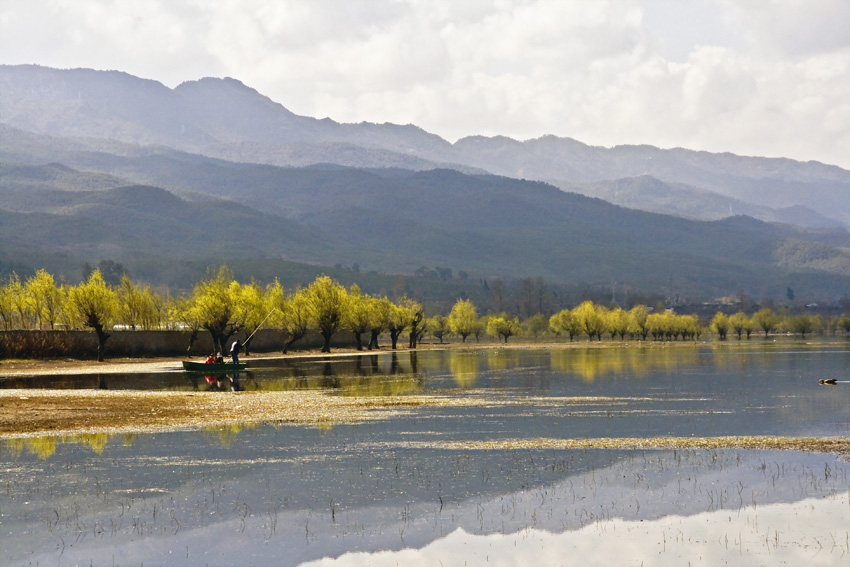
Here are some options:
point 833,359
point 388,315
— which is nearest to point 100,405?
point 833,359

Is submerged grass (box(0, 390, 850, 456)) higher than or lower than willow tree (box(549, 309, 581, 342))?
lower

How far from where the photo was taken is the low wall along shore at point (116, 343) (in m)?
84.9

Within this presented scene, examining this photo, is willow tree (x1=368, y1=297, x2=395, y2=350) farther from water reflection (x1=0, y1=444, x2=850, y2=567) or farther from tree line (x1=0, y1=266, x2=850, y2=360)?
water reflection (x1=0, y1=444, x2=850, y2=567)

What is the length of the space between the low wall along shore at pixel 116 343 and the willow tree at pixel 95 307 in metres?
2.24

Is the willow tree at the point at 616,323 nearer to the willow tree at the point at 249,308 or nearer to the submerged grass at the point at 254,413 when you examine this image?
the willow tree at the point at 249,308

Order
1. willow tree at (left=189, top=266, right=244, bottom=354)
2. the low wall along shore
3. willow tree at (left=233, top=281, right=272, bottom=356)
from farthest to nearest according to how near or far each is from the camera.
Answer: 1. willow tree at (left=233, top=281, right=272, bottom=356)
2. willow tree at (left=189, top=266, right=244, bottom=354)
3. the low wall along shore

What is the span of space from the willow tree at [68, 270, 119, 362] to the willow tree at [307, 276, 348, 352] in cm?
3023

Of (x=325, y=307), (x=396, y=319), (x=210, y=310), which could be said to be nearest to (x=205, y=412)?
(x=210, y=310)

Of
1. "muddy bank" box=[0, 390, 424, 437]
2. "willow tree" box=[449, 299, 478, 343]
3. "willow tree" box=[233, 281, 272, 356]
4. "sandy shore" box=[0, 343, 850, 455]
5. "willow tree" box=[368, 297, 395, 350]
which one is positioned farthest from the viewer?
"willow tree" box=[449, 299, 478, 343]

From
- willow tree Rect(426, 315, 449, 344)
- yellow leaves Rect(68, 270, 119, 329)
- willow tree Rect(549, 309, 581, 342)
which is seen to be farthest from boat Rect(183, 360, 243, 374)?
willow tree Rect(549, 309, 581, 342)

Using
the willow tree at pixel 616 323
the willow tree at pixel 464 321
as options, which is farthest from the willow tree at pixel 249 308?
the willow tree at pixel 616 323

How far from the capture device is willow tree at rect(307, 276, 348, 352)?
116 metres

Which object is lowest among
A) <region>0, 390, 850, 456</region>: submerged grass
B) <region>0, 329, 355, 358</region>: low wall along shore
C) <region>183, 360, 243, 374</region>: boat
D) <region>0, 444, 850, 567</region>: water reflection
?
<region>0, 444, 850, 567</region>: water reflection

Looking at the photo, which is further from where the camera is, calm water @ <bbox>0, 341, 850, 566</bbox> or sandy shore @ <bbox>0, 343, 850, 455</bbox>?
sandy shore @ <bbox>0, 343, 850, 455</bbox>
